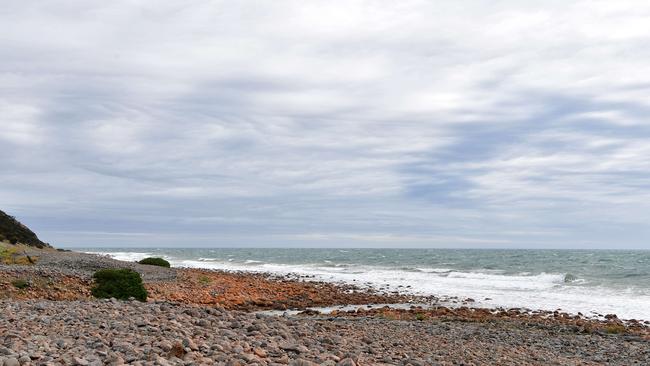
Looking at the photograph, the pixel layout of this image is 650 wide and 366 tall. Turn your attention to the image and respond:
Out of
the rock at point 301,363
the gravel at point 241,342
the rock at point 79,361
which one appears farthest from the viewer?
the rock at point 301,363

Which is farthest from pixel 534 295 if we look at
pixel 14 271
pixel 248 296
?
pixel 14 271

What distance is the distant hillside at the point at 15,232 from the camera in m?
48.1

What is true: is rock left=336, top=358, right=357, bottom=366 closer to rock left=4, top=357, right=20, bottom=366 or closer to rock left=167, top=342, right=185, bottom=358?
rock left=167, top=342, right=185, bottom=358

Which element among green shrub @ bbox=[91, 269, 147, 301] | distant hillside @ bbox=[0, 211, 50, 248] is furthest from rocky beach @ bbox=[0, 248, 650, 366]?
distant hillside @ bbox=[0, 211, 50, 248]

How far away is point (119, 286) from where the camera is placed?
64.9ft

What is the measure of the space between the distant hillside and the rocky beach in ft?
90.5

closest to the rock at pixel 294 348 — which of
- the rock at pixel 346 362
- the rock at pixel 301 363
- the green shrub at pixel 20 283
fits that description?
the rock at pixel 346 362

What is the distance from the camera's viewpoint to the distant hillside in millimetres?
48075

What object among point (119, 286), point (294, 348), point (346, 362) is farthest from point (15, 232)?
point (346, 362)

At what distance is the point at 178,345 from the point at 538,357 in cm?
893

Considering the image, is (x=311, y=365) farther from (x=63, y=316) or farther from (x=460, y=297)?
(x=460, y=297)

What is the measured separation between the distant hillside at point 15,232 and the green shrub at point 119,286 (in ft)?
100

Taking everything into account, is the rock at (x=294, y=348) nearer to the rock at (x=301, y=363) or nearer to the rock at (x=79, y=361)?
the rock at (x=301, y=363)

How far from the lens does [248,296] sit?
29344 mm
